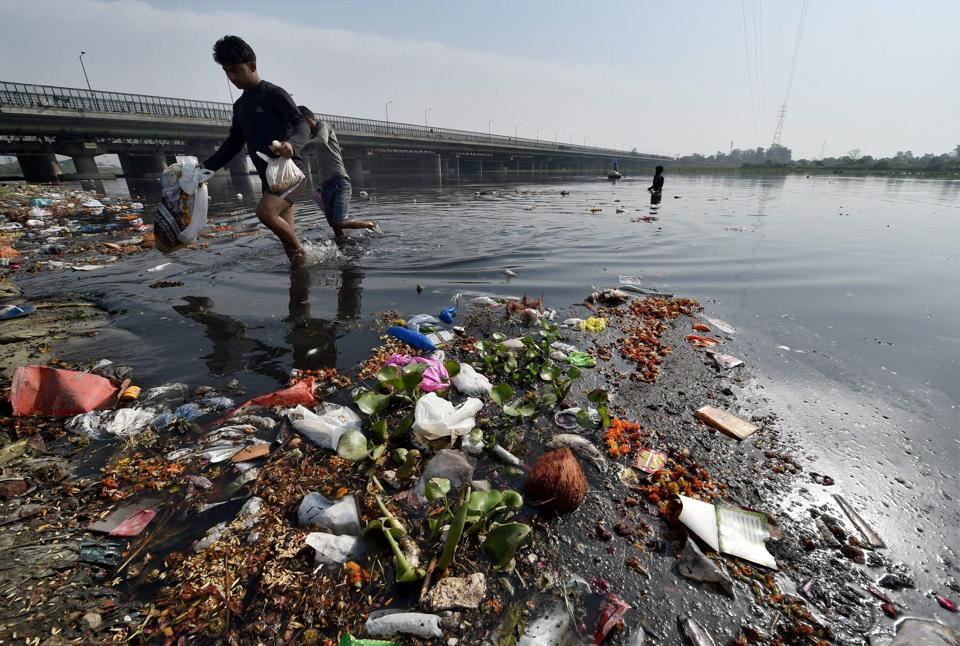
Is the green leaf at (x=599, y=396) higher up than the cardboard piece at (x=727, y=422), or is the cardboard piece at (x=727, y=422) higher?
the green leaf at (x=599, y=396)

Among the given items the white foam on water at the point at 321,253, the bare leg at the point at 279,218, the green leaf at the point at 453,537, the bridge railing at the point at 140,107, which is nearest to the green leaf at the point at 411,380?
the green leaf at the point at 453,537

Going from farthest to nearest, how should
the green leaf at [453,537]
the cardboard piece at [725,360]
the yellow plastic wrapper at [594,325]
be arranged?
the yellow plastic wrapper at [594,325] → the cardboard piece at [725,360] → the green leaf at [453,537]

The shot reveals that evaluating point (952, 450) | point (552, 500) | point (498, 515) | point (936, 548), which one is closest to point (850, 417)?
point (952, 450)

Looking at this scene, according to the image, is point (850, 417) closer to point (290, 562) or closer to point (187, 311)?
point (290, 562)

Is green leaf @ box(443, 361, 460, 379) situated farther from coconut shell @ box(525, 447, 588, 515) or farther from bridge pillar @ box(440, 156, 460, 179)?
bridge pillar @ box(440, 156, 460, 179)

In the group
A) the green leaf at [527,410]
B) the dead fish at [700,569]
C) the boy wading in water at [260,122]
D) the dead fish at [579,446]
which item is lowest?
the dead fish at [700,569]

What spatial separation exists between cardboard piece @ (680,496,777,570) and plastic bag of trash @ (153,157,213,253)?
5.03m

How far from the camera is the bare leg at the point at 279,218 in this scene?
443 cm

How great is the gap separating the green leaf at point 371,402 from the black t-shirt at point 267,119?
3.61 metres

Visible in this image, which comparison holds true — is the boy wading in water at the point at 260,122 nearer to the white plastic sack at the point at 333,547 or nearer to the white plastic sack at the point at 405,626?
the white plastic sack at the point at 333,547

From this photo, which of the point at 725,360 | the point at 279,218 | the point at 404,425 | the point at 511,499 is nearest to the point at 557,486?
the point at 511,499

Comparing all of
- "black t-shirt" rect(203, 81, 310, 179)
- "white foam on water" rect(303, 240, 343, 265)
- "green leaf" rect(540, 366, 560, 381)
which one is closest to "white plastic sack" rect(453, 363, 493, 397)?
"green leaf" rect(540, 366, 560, 381)

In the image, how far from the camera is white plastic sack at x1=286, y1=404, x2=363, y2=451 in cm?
186

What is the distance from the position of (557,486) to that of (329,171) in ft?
19.5
